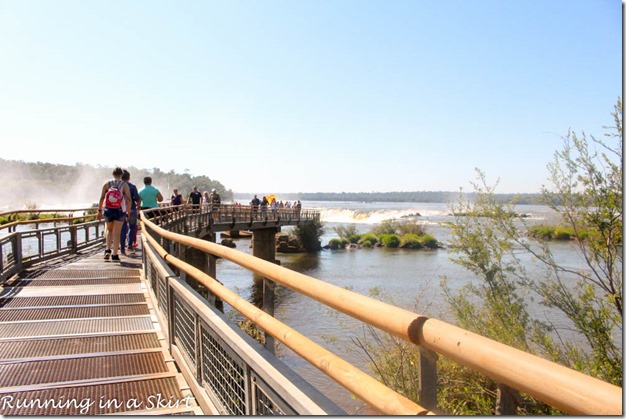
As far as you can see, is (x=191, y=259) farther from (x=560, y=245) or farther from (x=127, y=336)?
(x=560, y=245)

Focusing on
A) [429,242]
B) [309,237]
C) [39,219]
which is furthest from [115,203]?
[429,242]

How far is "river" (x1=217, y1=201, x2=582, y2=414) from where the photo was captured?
10.6 m

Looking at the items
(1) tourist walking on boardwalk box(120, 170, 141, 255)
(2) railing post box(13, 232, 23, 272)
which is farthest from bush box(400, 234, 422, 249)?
(2) railing post box(13, 232, 23, 272)

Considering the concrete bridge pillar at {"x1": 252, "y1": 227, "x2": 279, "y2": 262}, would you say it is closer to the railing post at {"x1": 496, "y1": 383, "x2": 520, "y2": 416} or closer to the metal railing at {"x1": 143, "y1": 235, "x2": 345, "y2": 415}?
the metal railing at {"x1": 143, "y1": 235, "x2": 345, "y2": 415}

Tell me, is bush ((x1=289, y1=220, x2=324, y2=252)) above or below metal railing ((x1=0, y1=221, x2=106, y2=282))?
below

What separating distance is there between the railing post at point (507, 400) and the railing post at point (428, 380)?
0.19 meters

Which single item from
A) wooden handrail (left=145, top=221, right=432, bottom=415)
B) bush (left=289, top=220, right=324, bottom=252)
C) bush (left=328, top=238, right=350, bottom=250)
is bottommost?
bush (left=328, top=238, right=350, bottom=250)

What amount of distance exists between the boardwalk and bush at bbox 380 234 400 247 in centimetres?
4109

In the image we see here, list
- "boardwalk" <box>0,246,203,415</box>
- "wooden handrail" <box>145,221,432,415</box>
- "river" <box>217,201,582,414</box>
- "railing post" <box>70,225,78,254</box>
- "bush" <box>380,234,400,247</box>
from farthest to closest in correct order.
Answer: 1. "bush" <box>380,234,400,247</box>
2. "railing post" <box>70,225,78,254</box>
3. "river" <box>217,201,582,414</box>
4. "boardwalk" <box>0,246,203,415</box>
5. "wooden handrail" <box>145,221,432,415</box>

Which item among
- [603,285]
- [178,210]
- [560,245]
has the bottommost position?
[560,245]

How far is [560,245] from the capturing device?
36.5m

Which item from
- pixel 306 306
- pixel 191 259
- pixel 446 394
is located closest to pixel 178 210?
pixel 191 259

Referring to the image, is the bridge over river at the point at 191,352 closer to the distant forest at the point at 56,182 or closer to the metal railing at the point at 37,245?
the metal railing at the point at 37,245

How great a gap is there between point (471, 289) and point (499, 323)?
864 mm
